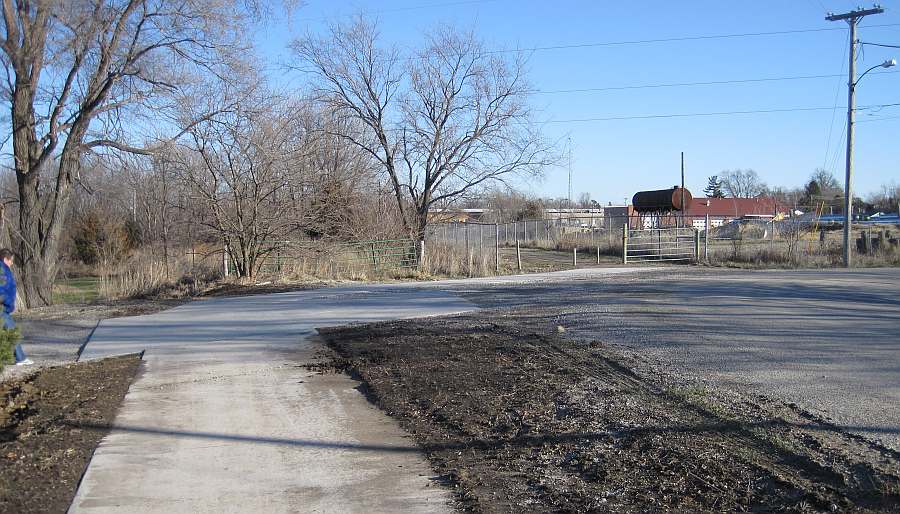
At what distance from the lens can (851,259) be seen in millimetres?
31688

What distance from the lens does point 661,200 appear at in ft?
130

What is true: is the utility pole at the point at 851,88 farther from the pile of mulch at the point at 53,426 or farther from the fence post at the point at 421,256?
the pile of mulch at the point at 53,426

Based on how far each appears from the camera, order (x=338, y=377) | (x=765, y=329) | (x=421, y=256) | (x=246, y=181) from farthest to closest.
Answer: (x=421, y=256) < (x=246, y=181) < (x=765, y=329) < (x=338, y=377)

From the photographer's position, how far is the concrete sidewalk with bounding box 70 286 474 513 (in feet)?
18.4

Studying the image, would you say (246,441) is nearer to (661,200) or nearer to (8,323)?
(8,323)

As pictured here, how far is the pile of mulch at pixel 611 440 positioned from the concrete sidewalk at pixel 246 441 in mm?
426

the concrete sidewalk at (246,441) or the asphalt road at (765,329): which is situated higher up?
the asphalt road at (765,329)

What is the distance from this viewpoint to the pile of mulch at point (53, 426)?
18.5 feet

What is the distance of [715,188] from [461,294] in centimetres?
10244

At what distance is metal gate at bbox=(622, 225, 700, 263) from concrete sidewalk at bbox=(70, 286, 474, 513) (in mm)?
24015

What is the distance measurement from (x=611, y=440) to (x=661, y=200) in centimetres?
3475

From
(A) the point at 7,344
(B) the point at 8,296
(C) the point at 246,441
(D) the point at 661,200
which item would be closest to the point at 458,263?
(D) the point at 661,200

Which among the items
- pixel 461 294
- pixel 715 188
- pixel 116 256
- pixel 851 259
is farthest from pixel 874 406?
pixel 715 188

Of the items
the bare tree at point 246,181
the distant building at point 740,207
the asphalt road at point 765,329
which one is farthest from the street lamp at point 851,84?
the distant building at point 740,207
